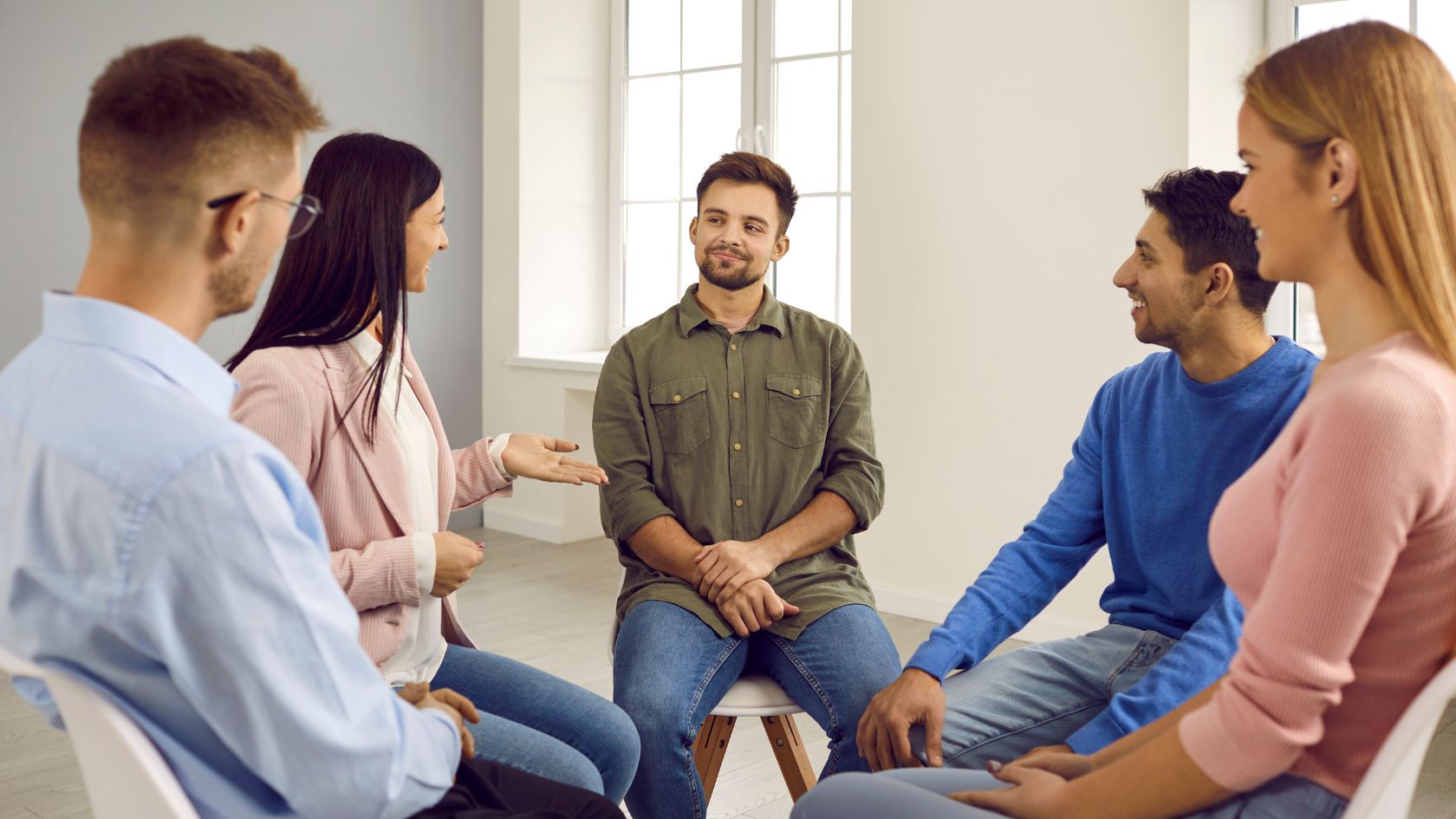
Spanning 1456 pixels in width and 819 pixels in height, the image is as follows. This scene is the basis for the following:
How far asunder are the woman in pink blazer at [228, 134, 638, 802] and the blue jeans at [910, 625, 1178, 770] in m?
0.48

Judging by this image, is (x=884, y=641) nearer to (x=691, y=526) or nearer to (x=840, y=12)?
(x=691, y=526)

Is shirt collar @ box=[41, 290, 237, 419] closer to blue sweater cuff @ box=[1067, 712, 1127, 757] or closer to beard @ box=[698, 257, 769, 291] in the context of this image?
blue sweater cuff @ box=[1067, 712, 1127, 757]

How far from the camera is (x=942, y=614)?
12.3ft

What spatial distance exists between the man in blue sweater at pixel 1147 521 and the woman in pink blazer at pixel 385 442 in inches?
18.3

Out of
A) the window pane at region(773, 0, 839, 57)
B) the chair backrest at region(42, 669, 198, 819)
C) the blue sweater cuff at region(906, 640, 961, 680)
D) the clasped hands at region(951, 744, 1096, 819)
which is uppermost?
the window pane at region(773, 0, 839, 57)

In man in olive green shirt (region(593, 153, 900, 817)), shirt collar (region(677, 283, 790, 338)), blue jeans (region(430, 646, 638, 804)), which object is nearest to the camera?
blue jeans (region(430, 646, 638, 804))

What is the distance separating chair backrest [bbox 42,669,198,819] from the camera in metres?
0.87

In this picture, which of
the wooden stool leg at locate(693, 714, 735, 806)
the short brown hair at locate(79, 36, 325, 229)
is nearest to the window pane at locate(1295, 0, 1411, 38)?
the wooden stool leg at locate(693, 714, 735, 806)

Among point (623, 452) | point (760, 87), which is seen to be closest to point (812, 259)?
point (760, 87)

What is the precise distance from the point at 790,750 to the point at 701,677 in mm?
249

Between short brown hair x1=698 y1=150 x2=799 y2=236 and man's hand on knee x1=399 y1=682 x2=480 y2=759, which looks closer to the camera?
man's hand on knee x1=399 y1=682 x2=480 y2=759

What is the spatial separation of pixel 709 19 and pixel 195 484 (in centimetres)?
431

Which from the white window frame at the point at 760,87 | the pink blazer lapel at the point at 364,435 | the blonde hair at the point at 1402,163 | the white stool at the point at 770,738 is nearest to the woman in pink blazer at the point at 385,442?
the pink blazer lapel at the point at 364,435

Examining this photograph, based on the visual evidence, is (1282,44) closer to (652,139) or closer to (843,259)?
(843,259)
